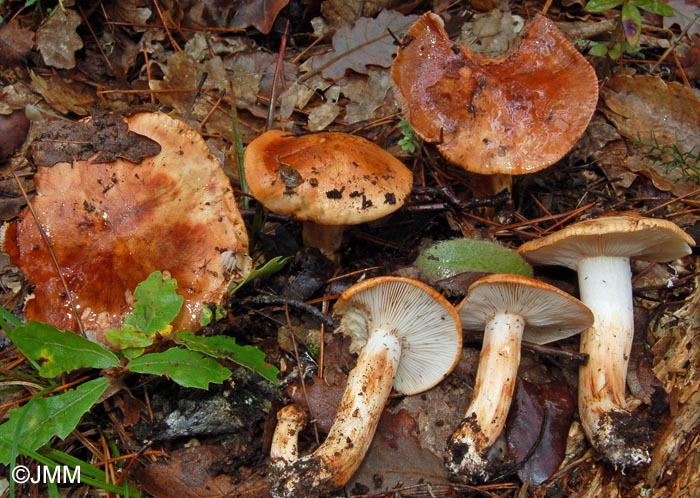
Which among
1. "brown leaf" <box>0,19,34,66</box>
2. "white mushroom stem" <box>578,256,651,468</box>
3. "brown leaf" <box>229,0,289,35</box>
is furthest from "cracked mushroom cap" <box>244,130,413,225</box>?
"brown leaf" <box>0,19,34,66</box>

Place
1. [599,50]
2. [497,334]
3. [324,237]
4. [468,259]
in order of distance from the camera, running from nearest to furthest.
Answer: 1. [497,334]
2. [468,259]
3. [324,237]
4. [599,50]

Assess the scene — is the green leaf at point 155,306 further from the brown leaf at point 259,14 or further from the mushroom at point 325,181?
the brown leaf at point 259,14

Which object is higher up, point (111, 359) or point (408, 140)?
point (408, 140)

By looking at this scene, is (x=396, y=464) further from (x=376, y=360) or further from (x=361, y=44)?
(x=361, y=44)

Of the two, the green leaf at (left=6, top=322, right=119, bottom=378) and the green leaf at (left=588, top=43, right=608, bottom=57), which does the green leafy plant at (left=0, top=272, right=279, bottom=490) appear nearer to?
the green leaf at (left=6, top=322, right=119, bottom=378)

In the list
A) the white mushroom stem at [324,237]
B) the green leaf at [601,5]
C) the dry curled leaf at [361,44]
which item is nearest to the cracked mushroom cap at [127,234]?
the white mushroom stem at [324,237]

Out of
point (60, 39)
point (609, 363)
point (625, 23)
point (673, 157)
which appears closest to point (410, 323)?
point (609, 363)
